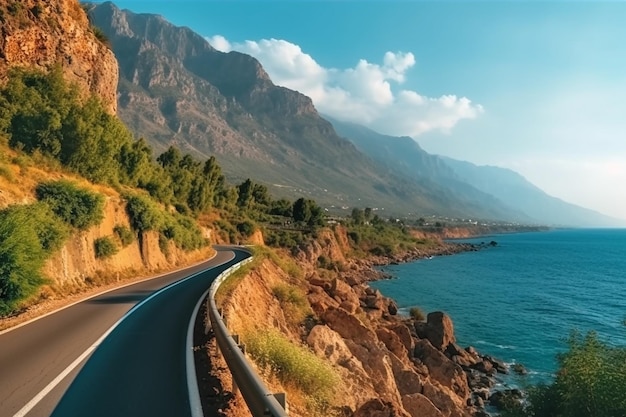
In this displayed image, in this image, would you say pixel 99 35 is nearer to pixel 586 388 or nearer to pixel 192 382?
pixel 192 382

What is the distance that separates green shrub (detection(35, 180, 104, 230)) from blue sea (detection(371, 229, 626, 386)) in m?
22.1

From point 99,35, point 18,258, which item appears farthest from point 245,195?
point 18,258

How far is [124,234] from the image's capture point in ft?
97.4

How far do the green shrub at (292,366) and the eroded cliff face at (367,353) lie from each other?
2.36ft

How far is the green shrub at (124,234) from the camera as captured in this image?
29241mm

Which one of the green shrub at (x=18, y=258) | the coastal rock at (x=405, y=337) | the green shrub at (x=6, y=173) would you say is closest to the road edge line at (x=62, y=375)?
the green shrub at (x=18, y=258)

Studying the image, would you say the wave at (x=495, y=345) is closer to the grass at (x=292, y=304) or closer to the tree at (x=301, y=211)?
the grass at (x=292, y=304)

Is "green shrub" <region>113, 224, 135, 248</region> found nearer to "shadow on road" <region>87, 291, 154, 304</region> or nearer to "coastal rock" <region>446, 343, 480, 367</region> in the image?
"shadow on road" <region>87, 291, 154, 304</region>

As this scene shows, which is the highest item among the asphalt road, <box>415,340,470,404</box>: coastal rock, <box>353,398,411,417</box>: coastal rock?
the asphalt road

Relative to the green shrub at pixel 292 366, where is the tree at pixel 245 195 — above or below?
above

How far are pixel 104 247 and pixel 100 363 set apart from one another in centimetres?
1812

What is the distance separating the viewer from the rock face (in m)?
32.0

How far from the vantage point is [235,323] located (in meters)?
15.6

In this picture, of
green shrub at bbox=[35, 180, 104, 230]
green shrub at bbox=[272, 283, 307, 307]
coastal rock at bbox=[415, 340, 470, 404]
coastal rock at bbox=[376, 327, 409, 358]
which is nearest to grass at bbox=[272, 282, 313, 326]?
green shrub at bbox=[272, 283, 307, 307]
